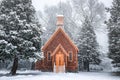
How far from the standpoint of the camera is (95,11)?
5962cm

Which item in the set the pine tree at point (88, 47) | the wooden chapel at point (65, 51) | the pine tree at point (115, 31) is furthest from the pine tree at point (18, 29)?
the pine tree at point (88, 47)

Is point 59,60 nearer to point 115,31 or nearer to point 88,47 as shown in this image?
point 88,47

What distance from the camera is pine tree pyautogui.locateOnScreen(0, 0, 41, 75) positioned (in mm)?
31250

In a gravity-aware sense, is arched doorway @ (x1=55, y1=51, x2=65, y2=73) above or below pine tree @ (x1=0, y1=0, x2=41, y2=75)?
below

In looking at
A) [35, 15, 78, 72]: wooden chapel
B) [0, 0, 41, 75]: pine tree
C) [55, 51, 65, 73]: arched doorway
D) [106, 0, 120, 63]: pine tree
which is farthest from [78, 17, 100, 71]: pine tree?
[0, 0, 41, 75]: pine tree

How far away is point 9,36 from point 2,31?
1.01 meters

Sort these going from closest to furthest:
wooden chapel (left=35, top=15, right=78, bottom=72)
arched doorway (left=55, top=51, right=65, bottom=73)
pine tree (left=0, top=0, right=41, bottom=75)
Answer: pine tree (left=0, top=0, right=41, bottom=75) → arched doorway (left=55, top=51, right=65, bottom=73) → wooden chapel (left=35, top=15, right=78, bottom=72)

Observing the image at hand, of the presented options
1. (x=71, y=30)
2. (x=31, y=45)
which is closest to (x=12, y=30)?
(x=31, y=45)

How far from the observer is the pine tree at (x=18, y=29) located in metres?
31.2

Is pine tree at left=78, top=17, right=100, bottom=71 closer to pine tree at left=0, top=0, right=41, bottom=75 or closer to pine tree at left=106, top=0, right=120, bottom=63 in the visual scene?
pine tree at left=106, top=0, right=120, bottom=63

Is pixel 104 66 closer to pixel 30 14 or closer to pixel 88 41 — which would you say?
pixel 88 41

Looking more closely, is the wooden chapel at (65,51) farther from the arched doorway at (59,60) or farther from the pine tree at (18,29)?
the pine tree at (18,29)

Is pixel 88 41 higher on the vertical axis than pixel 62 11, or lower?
lower

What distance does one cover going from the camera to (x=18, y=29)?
106 feet
